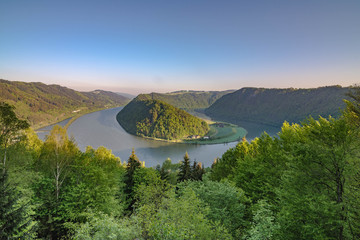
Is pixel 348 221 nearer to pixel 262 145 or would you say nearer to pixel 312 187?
pixel 312 187

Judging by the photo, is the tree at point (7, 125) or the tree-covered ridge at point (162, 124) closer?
the tree at point (7, 125)

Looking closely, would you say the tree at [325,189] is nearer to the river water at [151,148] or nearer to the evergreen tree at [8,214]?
the evergreen tree at [8,214]

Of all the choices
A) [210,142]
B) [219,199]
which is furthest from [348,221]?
[210,142]

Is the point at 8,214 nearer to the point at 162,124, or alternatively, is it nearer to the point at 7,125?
the point at 7,125

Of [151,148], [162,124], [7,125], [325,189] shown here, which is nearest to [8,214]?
[7,125]

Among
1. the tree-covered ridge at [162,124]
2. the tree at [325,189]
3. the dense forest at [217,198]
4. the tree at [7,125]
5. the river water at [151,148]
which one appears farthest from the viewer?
the tree-covered ridge at [162,124]

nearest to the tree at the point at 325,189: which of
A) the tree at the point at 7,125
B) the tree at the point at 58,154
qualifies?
the tree at the point at 58,154
